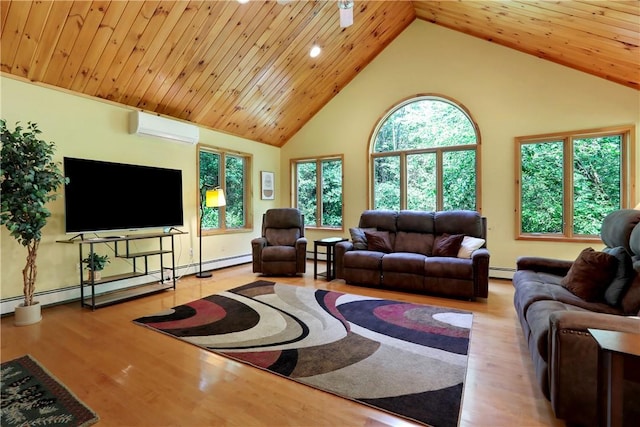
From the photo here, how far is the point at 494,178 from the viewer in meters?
4.62

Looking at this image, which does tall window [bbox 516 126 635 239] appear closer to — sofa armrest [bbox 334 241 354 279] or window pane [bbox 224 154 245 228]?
sofa armrest [bbox 334 241 354 279]

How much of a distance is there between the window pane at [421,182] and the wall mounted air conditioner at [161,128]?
12.0 feet

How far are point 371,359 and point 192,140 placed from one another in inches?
159

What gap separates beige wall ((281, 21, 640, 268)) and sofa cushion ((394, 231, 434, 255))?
1158 millimetres

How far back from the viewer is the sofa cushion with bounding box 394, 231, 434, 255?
4254 millimetres

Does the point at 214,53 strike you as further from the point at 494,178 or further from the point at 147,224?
the point at 494,178

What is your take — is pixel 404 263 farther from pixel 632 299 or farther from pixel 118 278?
pixel 118 278

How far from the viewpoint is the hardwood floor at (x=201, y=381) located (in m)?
1.62

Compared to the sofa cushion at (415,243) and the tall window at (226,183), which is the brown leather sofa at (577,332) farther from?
the tall window at (226,183)

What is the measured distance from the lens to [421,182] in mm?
5270

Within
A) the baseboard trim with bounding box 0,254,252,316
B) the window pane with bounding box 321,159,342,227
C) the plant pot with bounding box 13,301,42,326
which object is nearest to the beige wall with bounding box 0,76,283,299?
the baseboard trim with bounding box 0,254,252,316

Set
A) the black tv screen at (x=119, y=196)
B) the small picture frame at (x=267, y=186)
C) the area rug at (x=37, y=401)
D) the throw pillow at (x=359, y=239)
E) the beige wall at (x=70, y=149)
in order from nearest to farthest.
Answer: the area rug at (x=37, y=401), the beige wall at (x=70, y=149), the black tv screen at (x=119, y=196), the throw pillow at (x=359, y=239), the small picture frame at (x=267, y=186)

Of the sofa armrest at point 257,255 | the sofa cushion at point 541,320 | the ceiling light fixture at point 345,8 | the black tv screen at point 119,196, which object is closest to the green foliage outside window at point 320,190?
the sofa armrest at point 257,255

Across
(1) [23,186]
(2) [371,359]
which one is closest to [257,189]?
(1) [23,186]
